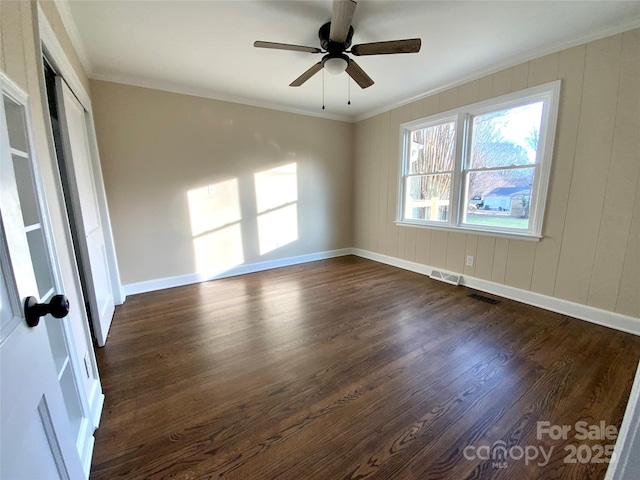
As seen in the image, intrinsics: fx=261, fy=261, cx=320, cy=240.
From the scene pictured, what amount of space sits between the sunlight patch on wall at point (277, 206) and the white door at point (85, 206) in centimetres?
196

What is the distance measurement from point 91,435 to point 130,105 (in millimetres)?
3253

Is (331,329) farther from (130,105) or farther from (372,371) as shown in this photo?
(130,105)

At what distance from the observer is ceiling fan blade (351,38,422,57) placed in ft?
6.29

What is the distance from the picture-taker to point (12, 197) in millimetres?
638

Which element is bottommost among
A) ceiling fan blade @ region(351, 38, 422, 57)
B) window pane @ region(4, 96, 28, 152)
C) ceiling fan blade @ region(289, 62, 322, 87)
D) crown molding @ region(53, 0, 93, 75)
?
window pane @ region(4, 96, 28, 152)

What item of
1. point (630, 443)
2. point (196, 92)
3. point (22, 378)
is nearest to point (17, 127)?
point (22, 378)

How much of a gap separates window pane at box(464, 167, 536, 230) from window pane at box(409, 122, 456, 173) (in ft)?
1.44

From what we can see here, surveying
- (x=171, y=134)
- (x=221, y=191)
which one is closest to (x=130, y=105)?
(x=171, y=134)

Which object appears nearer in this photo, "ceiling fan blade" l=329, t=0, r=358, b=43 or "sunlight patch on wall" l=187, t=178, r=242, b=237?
"ceiling fan blade" l=329, t=0, r=358, b=43

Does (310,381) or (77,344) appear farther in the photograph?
(310,381)

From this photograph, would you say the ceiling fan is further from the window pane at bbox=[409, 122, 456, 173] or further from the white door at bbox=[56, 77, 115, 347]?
the window pane at bbox=[409, 122, 456, 173]

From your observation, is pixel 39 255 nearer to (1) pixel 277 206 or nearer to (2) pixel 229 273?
(2) pixel 229 273

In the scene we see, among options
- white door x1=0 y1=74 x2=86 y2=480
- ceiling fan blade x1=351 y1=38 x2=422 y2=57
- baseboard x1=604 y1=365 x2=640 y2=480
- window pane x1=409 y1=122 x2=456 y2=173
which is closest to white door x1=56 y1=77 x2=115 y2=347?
white door x1=0 y1=74 x2=86 y2=480

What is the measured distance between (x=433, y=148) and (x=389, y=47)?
2010 millimetres
